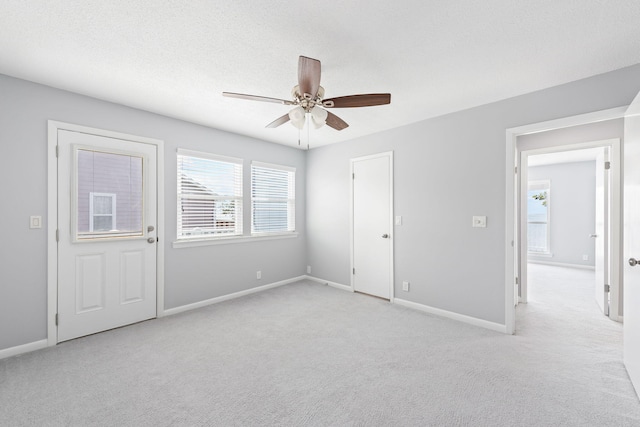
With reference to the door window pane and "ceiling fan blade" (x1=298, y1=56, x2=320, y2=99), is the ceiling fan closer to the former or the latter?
"ceiling fan blade" (x1=298, y1=56, x2=320, y2=99)

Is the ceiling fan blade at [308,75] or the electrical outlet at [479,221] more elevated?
the ceiling fan blade at [308,75]

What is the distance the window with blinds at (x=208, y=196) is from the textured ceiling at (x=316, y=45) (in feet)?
3.33

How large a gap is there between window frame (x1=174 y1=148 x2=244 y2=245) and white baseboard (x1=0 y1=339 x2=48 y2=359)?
4.79ft

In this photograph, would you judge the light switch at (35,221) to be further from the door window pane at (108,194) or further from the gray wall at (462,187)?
the gray wall at (462,187)

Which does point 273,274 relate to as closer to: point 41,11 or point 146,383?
point 146,383

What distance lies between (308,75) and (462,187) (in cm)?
233

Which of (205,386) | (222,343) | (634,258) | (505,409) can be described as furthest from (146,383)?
(634,258)

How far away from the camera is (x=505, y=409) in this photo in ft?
5.68

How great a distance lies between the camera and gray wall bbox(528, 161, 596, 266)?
19.2ft

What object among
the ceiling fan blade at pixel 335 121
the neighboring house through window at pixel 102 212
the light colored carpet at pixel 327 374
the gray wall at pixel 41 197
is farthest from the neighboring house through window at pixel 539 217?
the neighboring house through window at pixel 102 212

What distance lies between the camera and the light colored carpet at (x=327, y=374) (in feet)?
5.57

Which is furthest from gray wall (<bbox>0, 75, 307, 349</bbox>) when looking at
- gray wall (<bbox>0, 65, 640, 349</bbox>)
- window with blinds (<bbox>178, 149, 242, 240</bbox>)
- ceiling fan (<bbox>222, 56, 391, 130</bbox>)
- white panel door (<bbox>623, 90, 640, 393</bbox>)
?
white panel door (<bbox>623, 90, 640, 393</bbox>)

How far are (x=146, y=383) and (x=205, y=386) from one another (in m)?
0.46

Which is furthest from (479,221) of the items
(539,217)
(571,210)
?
(539,217)
